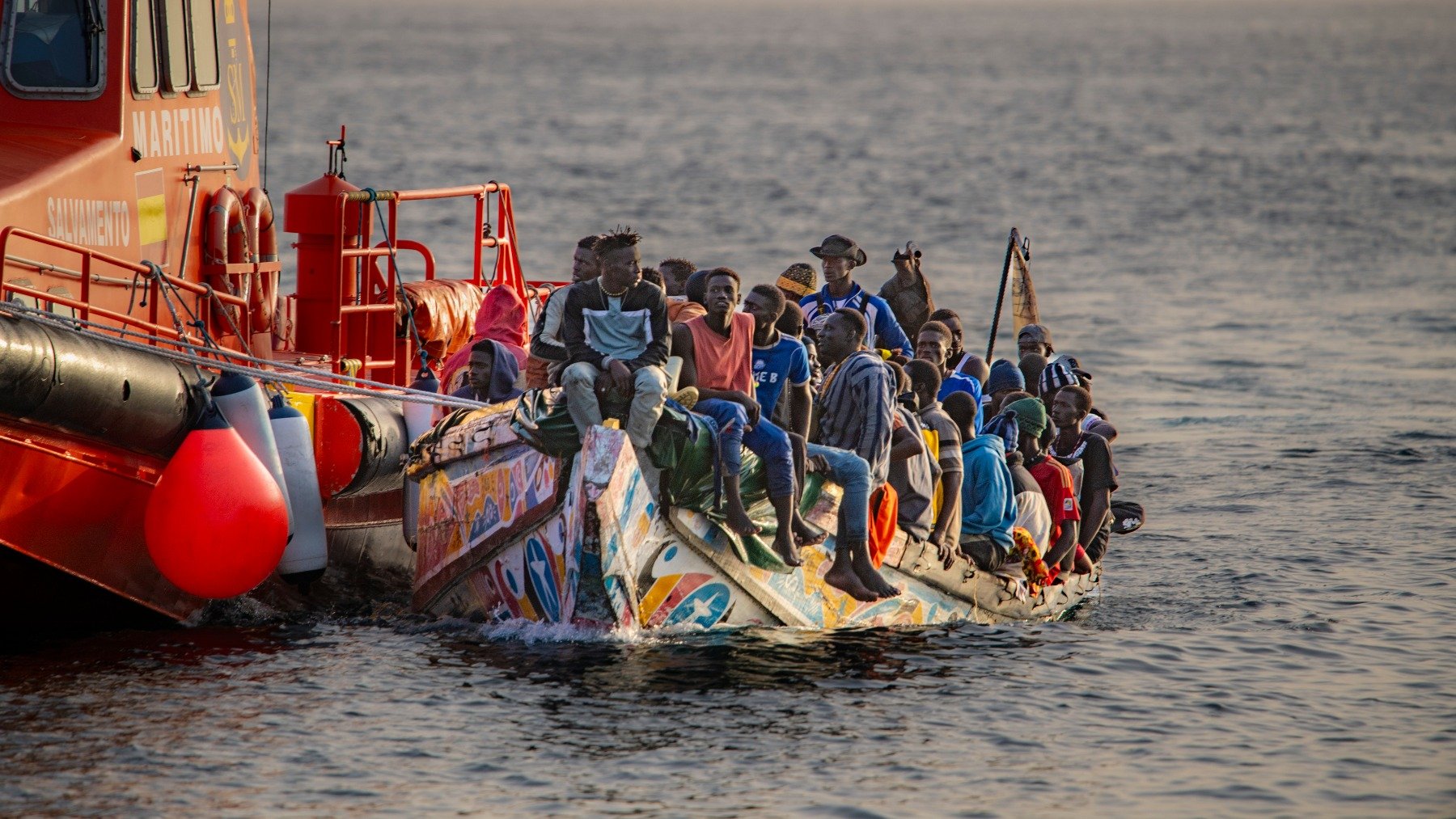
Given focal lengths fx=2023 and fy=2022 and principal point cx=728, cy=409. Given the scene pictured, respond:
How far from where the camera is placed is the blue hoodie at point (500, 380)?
1220 cm

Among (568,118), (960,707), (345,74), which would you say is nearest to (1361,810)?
(960,707)

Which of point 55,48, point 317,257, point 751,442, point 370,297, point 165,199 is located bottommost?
point 751,442

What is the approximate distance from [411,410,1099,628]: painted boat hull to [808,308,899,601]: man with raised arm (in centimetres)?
11

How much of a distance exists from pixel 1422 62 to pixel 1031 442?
119941mm

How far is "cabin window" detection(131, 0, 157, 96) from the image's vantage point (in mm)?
11828

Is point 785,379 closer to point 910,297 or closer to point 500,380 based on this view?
point 500,380

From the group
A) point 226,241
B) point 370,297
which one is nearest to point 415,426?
point 226,241

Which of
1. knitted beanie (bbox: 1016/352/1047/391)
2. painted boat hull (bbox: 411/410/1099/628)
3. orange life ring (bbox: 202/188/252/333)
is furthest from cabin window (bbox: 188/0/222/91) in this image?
knitted beanie (bbox: 1016/352/1047/391)

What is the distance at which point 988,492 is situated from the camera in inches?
492

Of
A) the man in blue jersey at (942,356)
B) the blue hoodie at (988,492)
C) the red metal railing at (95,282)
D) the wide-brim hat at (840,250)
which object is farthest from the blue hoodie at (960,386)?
the red metal railing at (95,282)

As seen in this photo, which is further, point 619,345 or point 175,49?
point 175,49

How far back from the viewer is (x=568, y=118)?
2825 inches

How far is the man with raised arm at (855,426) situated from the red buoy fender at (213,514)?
3.03 m

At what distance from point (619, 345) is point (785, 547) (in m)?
1.46
